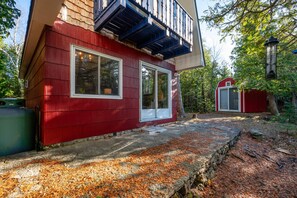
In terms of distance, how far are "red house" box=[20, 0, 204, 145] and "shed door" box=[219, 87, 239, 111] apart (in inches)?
325

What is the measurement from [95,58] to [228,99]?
11244 millimetres

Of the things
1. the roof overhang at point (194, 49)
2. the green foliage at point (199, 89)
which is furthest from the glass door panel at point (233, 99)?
the roof overhang at point (194, 49)

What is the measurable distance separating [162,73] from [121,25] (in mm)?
2740

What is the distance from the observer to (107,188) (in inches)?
67.1

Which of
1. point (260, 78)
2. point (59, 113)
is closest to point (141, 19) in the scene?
point (59, 113)

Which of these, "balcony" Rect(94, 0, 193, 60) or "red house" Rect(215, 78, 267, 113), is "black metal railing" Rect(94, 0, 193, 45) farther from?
"red house" Rect(215, 78, 267, 113)

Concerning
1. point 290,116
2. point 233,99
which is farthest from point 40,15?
point 233,99

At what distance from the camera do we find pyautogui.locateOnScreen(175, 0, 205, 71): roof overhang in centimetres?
572

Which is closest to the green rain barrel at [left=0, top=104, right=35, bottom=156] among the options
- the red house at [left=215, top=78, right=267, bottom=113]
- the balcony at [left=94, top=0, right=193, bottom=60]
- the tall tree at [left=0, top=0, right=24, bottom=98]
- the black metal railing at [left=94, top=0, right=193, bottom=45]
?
the balcony at [left=94, top=0, right=193, bottom=60]

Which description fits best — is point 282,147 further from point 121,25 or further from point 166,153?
point 121,25

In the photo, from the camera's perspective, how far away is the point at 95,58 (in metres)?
3.78

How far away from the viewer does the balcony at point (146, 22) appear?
324 cm

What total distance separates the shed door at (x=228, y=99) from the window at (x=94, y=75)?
9.97 m

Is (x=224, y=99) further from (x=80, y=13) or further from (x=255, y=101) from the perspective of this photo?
(x=80, y=13)
